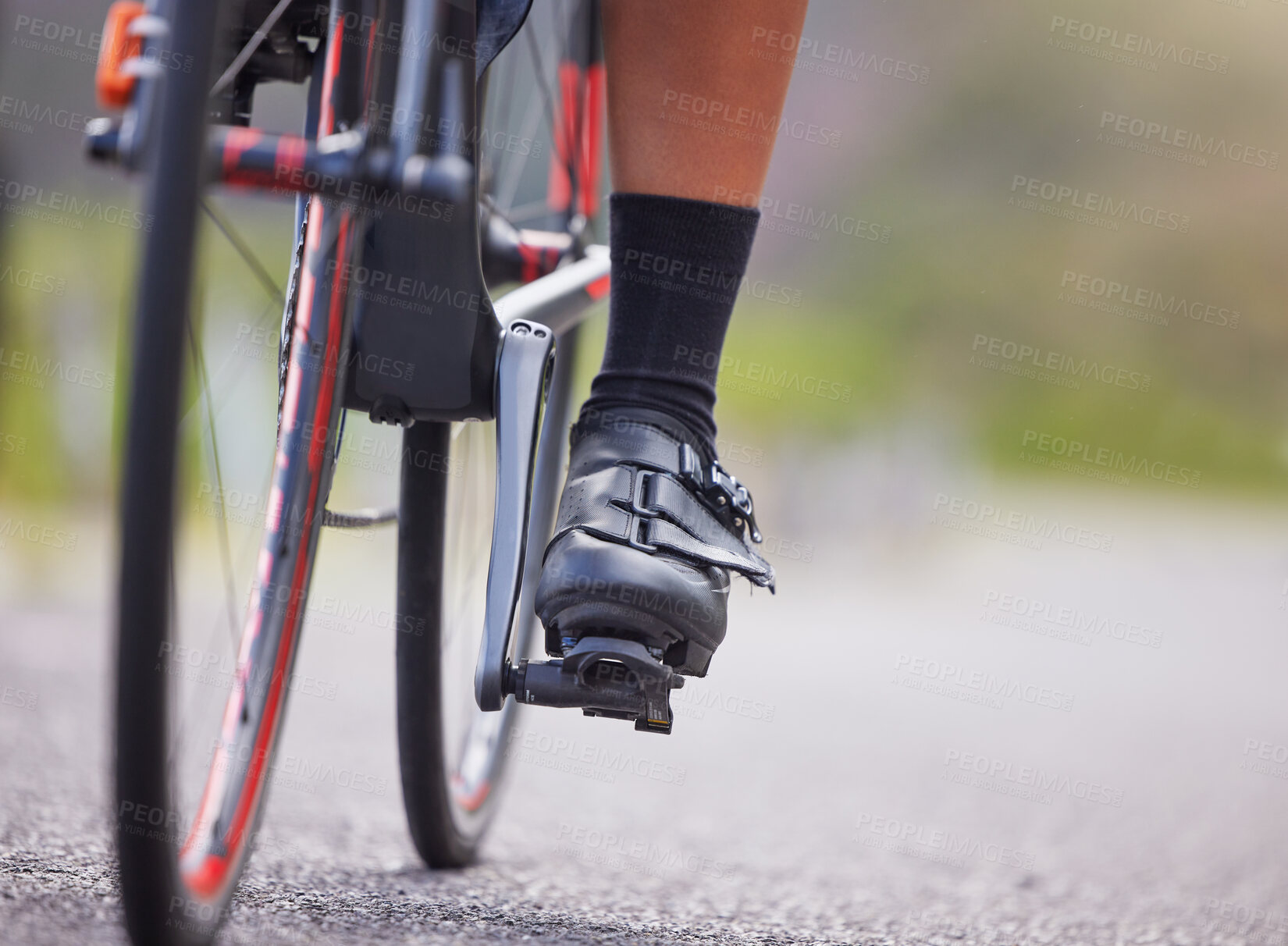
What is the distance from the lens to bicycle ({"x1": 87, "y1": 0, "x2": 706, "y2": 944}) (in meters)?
0.60

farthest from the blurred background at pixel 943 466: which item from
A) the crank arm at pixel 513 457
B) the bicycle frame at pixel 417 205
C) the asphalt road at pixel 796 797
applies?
the crank arm at pixel 513 457

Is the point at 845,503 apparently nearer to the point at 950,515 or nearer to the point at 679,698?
the point at 950,515

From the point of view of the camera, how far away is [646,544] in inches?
31.8

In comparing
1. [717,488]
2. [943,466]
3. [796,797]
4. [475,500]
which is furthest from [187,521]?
[943,466]

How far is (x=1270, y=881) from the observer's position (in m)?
1.36

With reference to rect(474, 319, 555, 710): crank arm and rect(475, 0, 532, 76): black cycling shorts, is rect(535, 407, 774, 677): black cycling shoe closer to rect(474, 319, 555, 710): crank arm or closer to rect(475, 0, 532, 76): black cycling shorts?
rect(474, 319, 555, 710): crank arm

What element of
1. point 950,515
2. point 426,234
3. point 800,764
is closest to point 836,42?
point 950,515

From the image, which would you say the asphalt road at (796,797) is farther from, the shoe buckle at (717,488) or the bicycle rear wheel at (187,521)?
the shoe buckle at (717,488)

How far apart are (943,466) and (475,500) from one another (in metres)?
5.11

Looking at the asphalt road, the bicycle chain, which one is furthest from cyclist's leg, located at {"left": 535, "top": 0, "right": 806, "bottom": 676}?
the asphalt road

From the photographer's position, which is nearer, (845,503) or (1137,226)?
(845,503)

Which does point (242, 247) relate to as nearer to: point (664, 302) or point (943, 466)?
point (664, 302)

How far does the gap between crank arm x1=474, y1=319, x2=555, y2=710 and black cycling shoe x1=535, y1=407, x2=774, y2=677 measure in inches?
0.9

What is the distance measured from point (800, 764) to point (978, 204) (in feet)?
31.7
